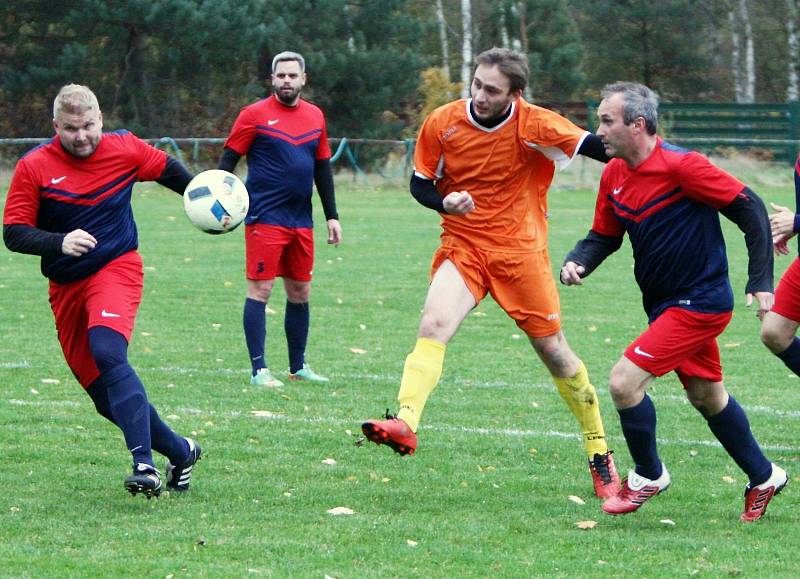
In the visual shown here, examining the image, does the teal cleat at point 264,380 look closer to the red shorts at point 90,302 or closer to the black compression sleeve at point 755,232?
the red shorts at point 90,302

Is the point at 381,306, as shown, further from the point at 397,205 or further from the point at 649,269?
the point at 397,205

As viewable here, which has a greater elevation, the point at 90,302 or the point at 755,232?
the point at 755,232

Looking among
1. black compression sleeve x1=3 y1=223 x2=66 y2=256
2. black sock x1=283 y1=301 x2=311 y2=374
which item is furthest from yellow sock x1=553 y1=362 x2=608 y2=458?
black sock x1=283 y1=301 x2=311 y2=374

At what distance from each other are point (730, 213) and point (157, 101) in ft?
113

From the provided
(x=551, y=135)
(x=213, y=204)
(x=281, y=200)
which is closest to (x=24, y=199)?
(x=213, y=204)

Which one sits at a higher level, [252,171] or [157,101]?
[252,171]

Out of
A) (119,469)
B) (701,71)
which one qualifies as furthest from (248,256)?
(701,71)

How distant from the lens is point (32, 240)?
5988 mm

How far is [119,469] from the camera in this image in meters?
6.85

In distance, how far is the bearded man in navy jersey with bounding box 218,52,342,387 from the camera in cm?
965

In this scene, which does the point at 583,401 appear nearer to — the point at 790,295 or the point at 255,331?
the point at 790,295

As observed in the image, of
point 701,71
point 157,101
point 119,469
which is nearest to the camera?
point 119,469

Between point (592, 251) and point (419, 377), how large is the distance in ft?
3.26

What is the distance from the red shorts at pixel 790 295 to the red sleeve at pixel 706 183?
1.73m
